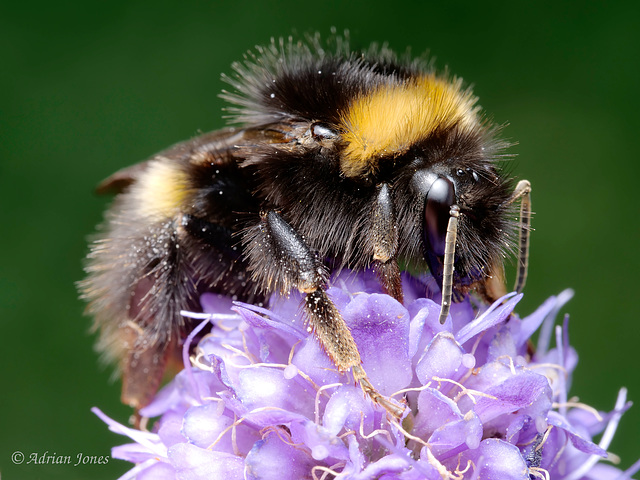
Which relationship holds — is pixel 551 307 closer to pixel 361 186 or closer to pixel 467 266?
pixel 467 266

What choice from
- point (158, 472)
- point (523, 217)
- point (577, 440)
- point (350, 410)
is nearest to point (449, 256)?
point (523, 217)

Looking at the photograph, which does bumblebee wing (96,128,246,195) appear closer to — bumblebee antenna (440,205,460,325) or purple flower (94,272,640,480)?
purple flower (94,272,640,480)

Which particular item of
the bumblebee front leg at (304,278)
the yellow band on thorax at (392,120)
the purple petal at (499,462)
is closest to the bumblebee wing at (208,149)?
Answer: the bumblebee front leg at (304,278)

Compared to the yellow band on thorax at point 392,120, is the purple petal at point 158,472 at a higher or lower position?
lower

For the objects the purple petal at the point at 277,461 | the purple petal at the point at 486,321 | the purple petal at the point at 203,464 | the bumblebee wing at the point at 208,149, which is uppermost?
the bumblebee wing at the point at 208,149

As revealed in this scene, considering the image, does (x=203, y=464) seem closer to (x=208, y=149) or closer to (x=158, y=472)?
(x=158, y=472)

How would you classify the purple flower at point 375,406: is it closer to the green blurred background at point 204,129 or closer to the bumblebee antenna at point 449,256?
the bumblebee antenna at point 449,256

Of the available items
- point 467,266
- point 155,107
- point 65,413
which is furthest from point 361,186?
point 155,107
